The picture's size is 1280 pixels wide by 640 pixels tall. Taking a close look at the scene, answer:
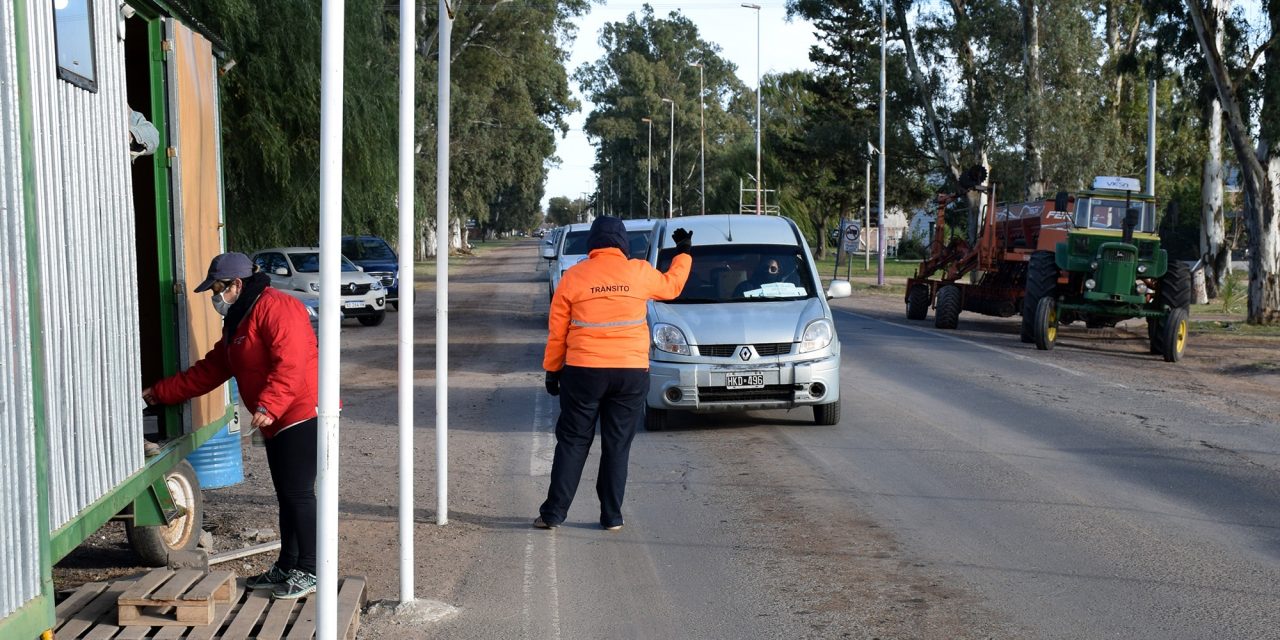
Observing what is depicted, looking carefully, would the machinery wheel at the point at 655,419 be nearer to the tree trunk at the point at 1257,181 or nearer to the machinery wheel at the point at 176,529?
the machinery wheel at the point at 176,529

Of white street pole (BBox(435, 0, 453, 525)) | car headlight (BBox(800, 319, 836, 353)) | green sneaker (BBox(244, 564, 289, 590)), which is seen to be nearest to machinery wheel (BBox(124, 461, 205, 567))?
green sneaker (BBox(244, 564, 289, 590))

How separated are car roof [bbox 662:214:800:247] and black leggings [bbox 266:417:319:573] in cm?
687

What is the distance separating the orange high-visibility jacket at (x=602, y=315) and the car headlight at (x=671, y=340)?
343 centimetres

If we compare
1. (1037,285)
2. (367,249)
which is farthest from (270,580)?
(367,249)

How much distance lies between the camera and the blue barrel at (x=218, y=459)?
27.1 feet

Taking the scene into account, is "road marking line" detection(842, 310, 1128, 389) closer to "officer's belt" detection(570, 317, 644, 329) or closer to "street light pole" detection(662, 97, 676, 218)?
"officer's belt" detection(570, 317, 644, 329)

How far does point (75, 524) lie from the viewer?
4.75 m

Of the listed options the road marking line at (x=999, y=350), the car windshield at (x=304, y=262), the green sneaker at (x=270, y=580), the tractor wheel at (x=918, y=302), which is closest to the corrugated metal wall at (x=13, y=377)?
the green sneaker at (x=270, y=580)

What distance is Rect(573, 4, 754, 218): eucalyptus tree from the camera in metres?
90.0

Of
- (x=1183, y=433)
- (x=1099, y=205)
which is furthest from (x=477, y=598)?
(x=1099, y=205)

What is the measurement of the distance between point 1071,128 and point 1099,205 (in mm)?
20034

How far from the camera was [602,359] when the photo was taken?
7805mm

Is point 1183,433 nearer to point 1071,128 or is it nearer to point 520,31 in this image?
point 1071,128

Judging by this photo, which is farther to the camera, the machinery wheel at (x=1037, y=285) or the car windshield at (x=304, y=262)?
the car windshield at (x=304, y=262)
